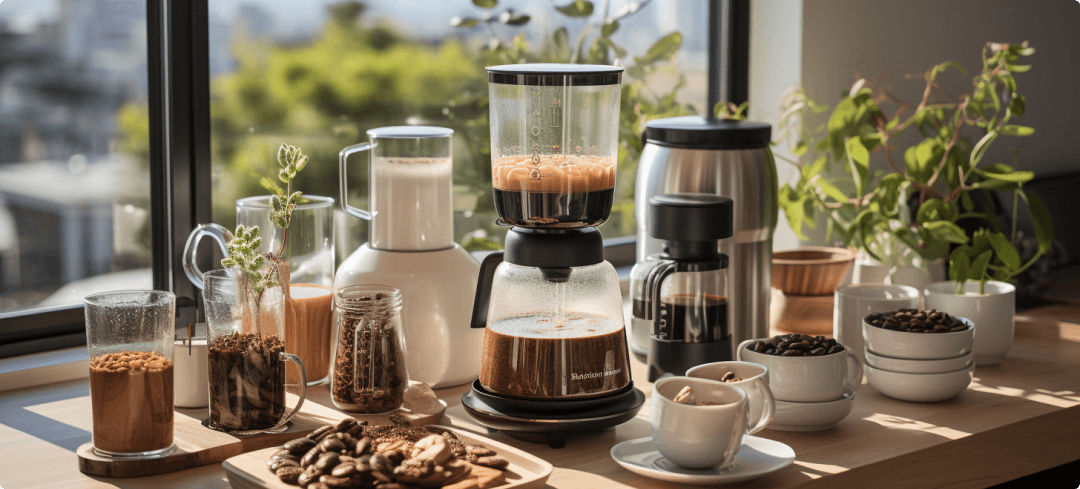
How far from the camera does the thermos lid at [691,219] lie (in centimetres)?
126

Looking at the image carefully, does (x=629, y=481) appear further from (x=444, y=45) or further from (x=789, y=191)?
(x=444, y=45)

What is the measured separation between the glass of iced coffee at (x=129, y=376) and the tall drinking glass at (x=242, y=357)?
0.21ft

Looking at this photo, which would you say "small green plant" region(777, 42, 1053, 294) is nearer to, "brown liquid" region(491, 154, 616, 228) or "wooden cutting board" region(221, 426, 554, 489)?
"brown liquid" region(491, 154, 616, 228)

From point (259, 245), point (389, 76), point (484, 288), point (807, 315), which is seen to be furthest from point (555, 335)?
point (389, 76)

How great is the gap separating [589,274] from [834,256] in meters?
0.71

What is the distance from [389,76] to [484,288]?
0.62 metres

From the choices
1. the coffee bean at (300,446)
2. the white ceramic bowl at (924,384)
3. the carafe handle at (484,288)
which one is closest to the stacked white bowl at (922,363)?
the white ceramic bowl at (924,384)

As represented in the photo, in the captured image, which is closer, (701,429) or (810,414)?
(701,429)

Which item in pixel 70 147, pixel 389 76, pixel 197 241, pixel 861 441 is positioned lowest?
pixel 861 441

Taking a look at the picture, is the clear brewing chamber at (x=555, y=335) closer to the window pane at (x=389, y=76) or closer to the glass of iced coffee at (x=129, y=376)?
the glass of iced coffee at (x=129, y=376)

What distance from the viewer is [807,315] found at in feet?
5.22

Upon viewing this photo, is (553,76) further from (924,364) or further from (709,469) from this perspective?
(924,364)

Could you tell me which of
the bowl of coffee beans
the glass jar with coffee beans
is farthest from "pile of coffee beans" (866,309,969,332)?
the glass jar with coffee beans

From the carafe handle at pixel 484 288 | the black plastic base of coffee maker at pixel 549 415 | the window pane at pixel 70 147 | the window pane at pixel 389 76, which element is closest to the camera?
the black plastic base of coffee maker at pixel 549 415
